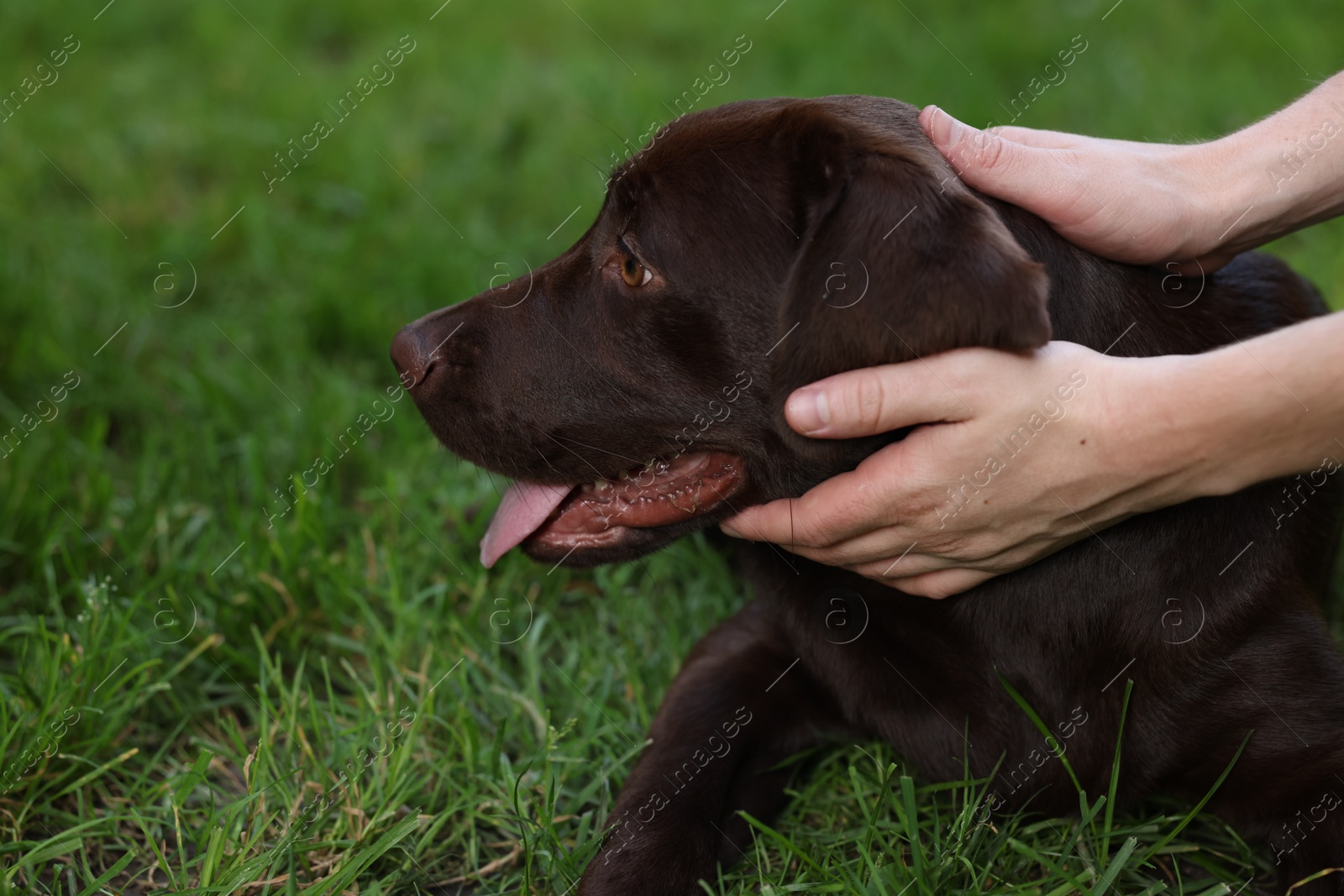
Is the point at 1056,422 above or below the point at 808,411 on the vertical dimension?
below

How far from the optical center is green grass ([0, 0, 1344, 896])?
2059mm

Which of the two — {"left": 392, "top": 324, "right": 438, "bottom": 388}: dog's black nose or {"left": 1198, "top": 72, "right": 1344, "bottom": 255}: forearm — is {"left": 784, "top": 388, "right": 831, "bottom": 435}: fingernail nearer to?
{"left": 392, "top": 324, "right": 438, "bottom": 388}: dog's black nose

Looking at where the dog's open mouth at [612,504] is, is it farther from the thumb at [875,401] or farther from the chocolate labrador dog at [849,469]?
the thumb at [875,401]

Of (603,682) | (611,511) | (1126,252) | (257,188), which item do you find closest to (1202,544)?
(1126,252)

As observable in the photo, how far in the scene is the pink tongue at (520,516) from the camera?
2.29 metres

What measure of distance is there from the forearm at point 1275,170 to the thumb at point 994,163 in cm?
47

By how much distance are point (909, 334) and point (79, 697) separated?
1782mm

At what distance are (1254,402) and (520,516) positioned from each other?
1379 mm

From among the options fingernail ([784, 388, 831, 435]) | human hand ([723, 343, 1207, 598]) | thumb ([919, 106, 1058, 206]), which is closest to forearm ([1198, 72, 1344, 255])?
thumb ([919, 106, 1058, 206])

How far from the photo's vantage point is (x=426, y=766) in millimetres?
2254

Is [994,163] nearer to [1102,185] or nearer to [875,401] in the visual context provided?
[1102,185]

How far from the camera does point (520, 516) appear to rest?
2342mm

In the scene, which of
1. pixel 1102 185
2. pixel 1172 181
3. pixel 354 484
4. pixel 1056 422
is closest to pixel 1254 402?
pixel 1056 422

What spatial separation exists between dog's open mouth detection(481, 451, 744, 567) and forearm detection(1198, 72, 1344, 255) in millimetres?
1075
